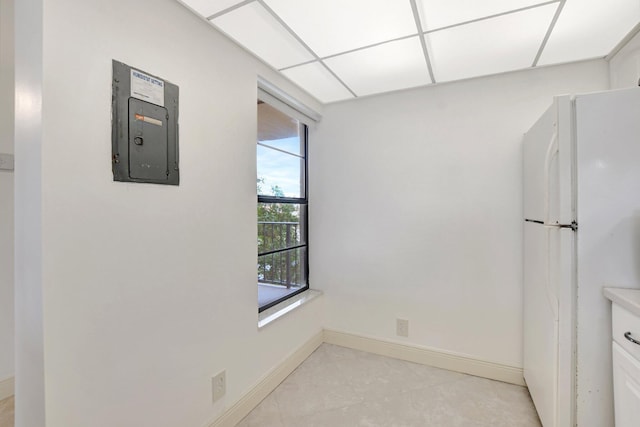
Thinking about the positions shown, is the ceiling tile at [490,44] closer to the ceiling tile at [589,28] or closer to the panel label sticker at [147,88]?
the ceiling tile at [589,28]

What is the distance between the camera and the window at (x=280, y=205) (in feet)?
7.36

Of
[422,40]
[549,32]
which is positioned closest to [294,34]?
[422,40]

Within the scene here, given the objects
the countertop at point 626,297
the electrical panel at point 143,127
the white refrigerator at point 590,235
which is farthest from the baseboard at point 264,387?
the countertop at point 626,297

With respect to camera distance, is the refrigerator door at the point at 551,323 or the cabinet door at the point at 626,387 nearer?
the cabinet door at the point at 626,387

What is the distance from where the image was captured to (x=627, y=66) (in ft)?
5.44

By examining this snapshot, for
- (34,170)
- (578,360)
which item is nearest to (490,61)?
(578,360)

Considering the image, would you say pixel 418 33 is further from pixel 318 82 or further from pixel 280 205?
pixel 280 205

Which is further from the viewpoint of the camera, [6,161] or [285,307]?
[285,307]

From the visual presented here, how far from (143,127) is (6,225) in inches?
66.8

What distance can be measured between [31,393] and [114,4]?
4.83ft

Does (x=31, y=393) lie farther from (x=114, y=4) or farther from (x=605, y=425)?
(x=605, y=425)

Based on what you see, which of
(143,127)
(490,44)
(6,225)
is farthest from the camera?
(6,225)

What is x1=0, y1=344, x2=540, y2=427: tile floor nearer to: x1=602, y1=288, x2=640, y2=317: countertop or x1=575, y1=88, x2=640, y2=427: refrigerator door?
x1=575, y1=88, x2=640, y2=427: refrigerator door

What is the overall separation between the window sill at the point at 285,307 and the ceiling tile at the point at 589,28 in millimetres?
2470
